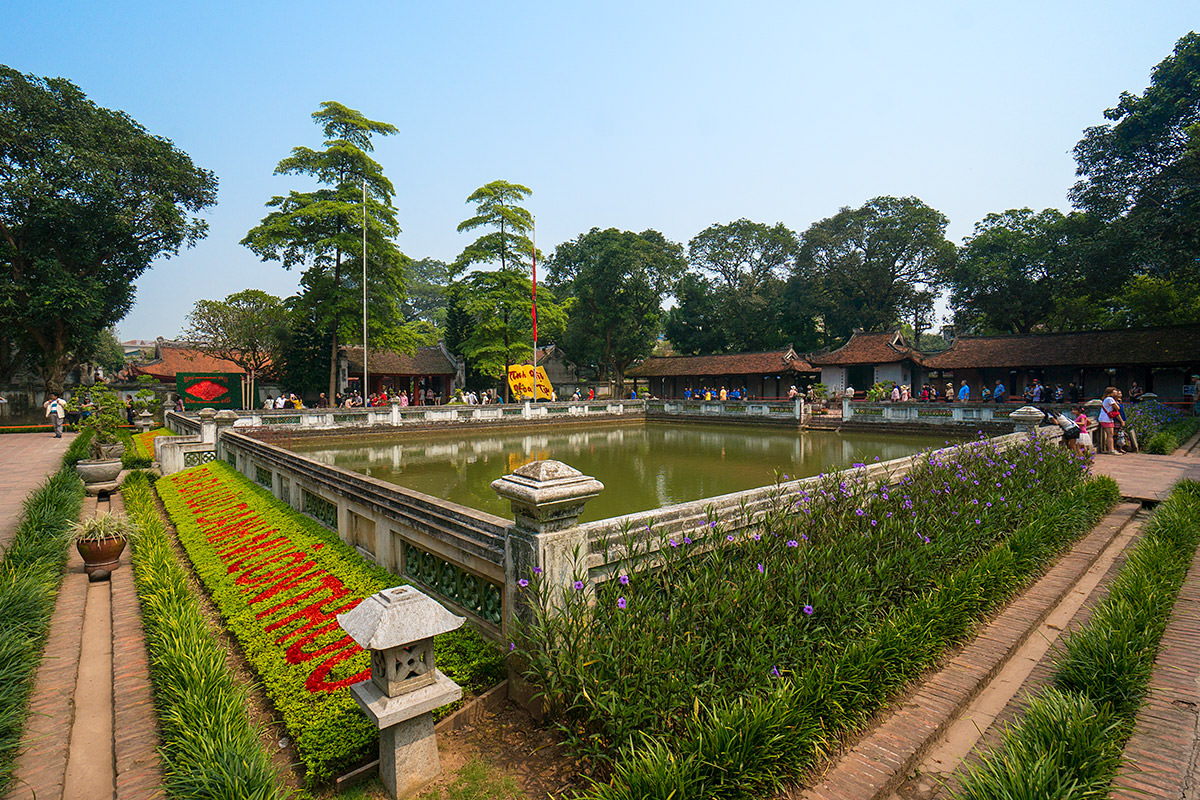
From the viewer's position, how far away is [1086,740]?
277cm

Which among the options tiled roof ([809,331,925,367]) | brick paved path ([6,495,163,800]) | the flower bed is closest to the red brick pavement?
the flower bed

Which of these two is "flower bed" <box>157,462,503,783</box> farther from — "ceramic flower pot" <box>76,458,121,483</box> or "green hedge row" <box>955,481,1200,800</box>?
"green hedge row" <box>955,481,1200,800</box>

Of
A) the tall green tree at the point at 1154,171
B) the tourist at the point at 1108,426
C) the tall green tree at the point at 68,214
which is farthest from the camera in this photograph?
the tall green tree at the point at 68,214

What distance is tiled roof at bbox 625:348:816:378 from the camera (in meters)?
34.8

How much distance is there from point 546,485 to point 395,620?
3.29 feet

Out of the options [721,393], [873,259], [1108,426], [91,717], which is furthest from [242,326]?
[873,259]

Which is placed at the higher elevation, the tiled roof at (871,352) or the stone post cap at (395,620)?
the tiled roof at (871,352)

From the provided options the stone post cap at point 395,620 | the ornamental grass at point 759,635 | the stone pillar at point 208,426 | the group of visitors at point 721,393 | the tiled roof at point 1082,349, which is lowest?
the ornamental grass at point 759,635

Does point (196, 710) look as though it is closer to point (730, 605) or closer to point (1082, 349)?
point (730, 605)

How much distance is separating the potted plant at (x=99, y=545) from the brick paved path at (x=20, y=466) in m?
1.64

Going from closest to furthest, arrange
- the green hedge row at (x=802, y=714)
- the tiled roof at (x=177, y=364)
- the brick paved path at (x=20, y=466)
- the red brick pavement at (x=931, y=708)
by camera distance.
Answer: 1. the green hedge row at (x=802, y=714)
2. the red brick pavement at (x=931, y=708)
3. the brick paved path at (x=20, y=466)
4. the tiled roof at (x=177, y=364)

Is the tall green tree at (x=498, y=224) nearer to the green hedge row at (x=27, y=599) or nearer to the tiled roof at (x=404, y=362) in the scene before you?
the tiled roof at (x=404, y=362)

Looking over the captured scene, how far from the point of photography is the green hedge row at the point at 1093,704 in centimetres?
251

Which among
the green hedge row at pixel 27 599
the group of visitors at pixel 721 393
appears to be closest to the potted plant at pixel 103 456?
the green hedge row at pixel 27 599
